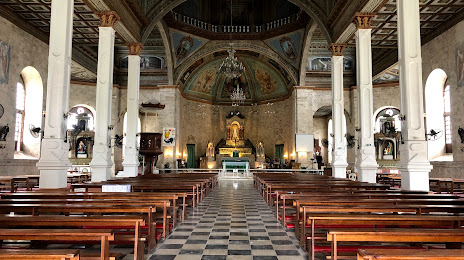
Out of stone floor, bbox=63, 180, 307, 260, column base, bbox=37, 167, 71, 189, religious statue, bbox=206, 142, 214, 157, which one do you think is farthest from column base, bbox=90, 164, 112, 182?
religious statue, bbox=206, 142, 214, 157

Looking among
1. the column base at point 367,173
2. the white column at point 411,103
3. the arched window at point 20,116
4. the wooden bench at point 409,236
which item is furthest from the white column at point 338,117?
the arched window at point 20,116

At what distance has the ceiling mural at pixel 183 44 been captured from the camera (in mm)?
21781

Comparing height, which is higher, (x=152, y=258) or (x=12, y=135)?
(x=12, y=135)

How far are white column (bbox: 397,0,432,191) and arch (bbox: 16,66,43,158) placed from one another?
14634 millimetres

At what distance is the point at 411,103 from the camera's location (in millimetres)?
8688

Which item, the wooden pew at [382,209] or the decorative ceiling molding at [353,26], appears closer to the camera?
the wooden pew at [382,209]

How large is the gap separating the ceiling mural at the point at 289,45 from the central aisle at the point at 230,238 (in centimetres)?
1564

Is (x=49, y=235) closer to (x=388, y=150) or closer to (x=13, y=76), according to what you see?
(x=13, y=76)

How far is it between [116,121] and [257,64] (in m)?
11.3

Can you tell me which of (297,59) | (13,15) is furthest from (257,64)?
(13,15)

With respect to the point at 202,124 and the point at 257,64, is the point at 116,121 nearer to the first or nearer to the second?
the point at 202,124

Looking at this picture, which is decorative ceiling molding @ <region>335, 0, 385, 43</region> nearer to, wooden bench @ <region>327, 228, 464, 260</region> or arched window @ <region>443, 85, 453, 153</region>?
arched window @ <region>443, 85, 453, 153</region>

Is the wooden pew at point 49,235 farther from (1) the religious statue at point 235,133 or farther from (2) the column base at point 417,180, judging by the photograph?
(1) the religious statue at point 235,133

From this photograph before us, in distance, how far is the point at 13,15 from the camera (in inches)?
526
